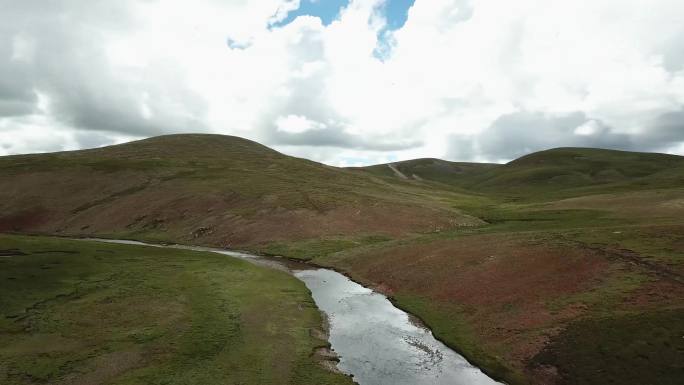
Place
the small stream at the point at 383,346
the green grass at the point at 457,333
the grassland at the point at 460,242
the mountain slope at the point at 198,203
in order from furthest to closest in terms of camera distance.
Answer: the mountain slope at the point at 198,203 → the grassland at the point at 460,242 → the green grass at the point at 457,333 → the small stream at the point at 383,346

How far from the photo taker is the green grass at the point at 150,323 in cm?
2822

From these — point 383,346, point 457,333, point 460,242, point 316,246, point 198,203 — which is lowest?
point 383,346

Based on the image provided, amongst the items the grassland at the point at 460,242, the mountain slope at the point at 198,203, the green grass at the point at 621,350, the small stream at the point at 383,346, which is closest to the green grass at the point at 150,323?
the small stream at the point at 383,346

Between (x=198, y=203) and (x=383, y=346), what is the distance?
8696cm

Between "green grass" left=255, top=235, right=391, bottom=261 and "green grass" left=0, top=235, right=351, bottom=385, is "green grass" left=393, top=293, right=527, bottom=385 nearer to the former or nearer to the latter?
"green grass" left=0, top=235, right=351, bottom=385

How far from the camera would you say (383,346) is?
3509 cm

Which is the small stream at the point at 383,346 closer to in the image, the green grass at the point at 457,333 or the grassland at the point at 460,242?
the green grass at the point at 457,333

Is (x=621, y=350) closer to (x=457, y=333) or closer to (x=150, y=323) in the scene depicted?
(x=457, y=333)

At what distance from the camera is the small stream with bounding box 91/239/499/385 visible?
29.7 meters

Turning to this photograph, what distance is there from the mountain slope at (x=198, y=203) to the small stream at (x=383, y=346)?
39172mm

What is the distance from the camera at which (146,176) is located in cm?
14200

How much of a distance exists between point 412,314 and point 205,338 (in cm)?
1959

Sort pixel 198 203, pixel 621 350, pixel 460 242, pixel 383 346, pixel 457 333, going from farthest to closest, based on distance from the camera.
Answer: pixel 198 203 → pixel 460 242 → pixel 457 333 → pixel 383 346 → pixel 621 350

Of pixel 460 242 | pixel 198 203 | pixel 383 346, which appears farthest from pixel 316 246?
pixel 198 203
